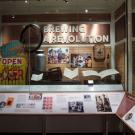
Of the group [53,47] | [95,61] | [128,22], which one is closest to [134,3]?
[128,22]

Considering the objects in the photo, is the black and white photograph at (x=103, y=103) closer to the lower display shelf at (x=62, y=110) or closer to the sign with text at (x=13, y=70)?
the lower display shelf at (x=62, y=110)

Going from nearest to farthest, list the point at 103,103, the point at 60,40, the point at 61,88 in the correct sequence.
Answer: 1. the point at 103,103
2. the point at 61,88
3. the point at 60,40

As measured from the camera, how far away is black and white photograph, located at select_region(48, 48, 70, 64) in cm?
619

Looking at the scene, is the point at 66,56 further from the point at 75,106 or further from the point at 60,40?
the point at 75,106

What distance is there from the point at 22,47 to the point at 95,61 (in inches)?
62.8

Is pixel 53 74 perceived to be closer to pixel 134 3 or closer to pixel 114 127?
pixel 114 127

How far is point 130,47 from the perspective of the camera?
5738 mm

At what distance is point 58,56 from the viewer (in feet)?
20.3

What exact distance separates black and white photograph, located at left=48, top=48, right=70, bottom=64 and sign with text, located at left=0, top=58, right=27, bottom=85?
22.5 inches

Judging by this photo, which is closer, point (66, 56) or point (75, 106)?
point (75, 106)

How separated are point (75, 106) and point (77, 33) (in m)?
1.69

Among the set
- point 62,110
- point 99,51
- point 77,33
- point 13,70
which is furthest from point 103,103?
point 13,70

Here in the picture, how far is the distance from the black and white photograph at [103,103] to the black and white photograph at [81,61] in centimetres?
86

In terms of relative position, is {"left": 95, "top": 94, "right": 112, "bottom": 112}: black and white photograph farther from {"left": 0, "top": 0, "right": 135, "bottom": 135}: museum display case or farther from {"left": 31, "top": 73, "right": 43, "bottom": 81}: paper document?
{"left": 31, "top": 73, "right": 43, "bottom": 81}: paper document
